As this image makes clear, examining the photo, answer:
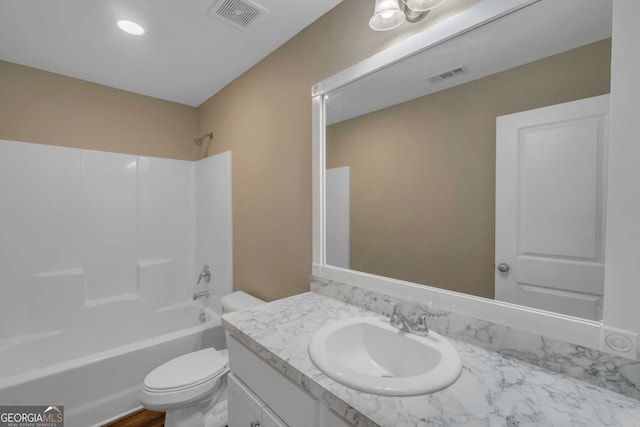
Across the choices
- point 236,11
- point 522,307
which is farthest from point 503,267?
point 236,11

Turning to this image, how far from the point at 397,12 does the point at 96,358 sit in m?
2.45

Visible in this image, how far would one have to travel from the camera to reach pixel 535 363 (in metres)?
0.80

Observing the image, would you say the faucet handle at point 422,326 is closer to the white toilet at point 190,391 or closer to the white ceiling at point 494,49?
the white ceiling at point 494,49

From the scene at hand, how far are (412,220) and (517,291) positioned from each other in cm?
44

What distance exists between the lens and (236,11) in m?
1.49

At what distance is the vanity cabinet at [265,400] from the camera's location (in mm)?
768

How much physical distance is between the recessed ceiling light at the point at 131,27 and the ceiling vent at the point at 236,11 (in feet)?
1.63

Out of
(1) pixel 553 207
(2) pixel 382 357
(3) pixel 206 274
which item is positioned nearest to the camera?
(1) pixel 553 207

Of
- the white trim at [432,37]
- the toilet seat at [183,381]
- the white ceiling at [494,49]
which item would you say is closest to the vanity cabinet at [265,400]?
the toilet seat at [183,381]

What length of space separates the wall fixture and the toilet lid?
1.95 meters

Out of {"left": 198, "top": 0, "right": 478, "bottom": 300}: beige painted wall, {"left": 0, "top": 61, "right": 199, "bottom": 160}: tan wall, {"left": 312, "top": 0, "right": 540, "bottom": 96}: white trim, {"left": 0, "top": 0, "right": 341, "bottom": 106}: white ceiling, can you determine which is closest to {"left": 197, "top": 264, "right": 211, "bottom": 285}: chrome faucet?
{"left": 198, "top": 0, "right": 478, "bottom": 300}: beige painted wall

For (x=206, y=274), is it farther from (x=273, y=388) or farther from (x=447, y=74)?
(x=447, y=74)

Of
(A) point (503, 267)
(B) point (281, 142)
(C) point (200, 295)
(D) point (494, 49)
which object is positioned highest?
(D) point (494, 49)

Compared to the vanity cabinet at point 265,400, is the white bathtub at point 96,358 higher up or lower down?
lower down
